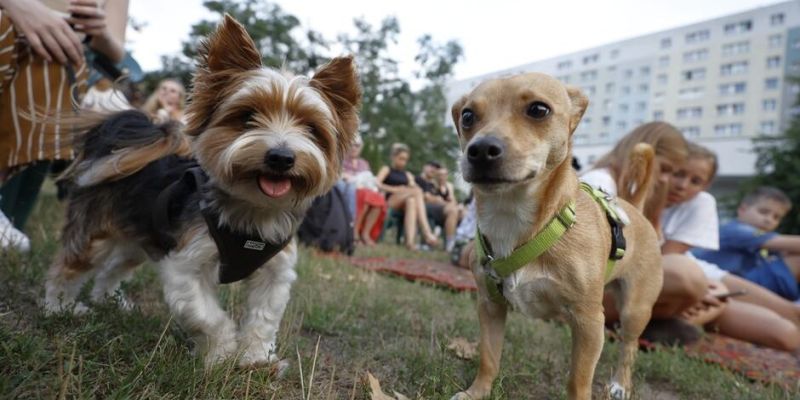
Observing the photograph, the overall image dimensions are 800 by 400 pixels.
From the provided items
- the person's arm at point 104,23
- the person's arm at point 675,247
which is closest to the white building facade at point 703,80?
the person's arm at point 675,247

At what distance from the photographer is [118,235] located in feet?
9.55

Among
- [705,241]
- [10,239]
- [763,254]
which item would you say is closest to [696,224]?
[705,241]

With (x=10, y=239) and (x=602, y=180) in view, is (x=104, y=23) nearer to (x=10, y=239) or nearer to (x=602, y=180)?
(x=10, y=239)

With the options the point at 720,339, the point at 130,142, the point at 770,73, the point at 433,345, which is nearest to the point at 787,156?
the point at 720,339

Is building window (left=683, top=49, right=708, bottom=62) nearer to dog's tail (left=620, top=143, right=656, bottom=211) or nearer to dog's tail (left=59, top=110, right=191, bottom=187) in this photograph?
dog's tail (left=620, top=143, right=656, bottom=211)

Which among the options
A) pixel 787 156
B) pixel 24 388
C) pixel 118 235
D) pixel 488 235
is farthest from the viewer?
pixel 787 156

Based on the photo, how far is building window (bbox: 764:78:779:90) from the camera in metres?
59.4

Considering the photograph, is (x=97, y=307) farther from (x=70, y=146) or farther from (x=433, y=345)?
(x=433, y=345)

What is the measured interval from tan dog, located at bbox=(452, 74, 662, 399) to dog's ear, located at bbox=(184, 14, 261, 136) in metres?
1.22

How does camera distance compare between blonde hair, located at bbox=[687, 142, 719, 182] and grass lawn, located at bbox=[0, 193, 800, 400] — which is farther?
blonde hair, located at bbox=[687, 142, 719, 182]

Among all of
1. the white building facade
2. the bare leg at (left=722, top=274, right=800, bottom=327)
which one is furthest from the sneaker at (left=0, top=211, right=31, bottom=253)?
the white building facade

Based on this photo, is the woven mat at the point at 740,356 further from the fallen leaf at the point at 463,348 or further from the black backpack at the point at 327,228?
the fallen leaf at the point at 463,348

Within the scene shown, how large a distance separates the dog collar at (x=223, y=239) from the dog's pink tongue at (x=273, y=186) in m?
0.25

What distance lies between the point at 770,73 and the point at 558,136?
7495 centimetres
